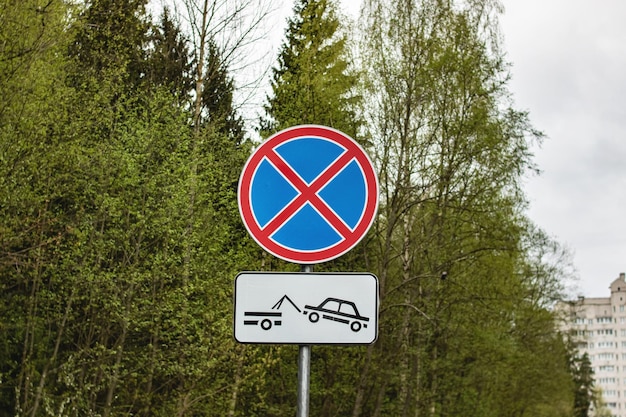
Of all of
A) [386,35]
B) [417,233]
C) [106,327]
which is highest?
[386,35]

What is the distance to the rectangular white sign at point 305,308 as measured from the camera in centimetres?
365

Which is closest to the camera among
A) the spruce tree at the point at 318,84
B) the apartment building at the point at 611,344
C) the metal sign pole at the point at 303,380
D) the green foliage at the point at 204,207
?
the metal sign pole at the point at 303,380

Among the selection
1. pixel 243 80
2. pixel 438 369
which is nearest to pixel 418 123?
pixel 243 80

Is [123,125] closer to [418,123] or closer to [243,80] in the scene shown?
[243,80]

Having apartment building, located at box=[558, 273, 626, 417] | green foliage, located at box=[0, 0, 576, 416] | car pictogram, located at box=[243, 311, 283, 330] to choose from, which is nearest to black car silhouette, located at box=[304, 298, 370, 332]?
car pictogram, located at box=[243, 311, 283, 330]

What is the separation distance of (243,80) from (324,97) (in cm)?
255

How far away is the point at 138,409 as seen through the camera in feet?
63.1

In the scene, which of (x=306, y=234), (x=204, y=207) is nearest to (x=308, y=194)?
(x=306, y=234)

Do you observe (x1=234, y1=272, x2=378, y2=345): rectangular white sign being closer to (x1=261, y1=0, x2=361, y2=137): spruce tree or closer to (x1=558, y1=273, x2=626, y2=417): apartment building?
(x1=261, y1=0, x2=361, y2=137): spruce tree

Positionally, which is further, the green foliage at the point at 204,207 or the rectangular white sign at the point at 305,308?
the green foliage at the point at 204,207

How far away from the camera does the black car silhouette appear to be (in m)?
3.67

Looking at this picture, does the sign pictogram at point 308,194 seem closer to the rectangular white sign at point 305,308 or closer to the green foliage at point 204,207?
the rectangular white sign at point 305,308

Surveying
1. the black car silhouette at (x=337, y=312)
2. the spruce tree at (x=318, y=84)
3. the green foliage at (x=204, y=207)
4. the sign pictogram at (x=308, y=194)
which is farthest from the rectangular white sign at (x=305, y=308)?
the spruce tree at (x=318, y=84)

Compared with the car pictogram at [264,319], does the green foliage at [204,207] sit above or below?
above
